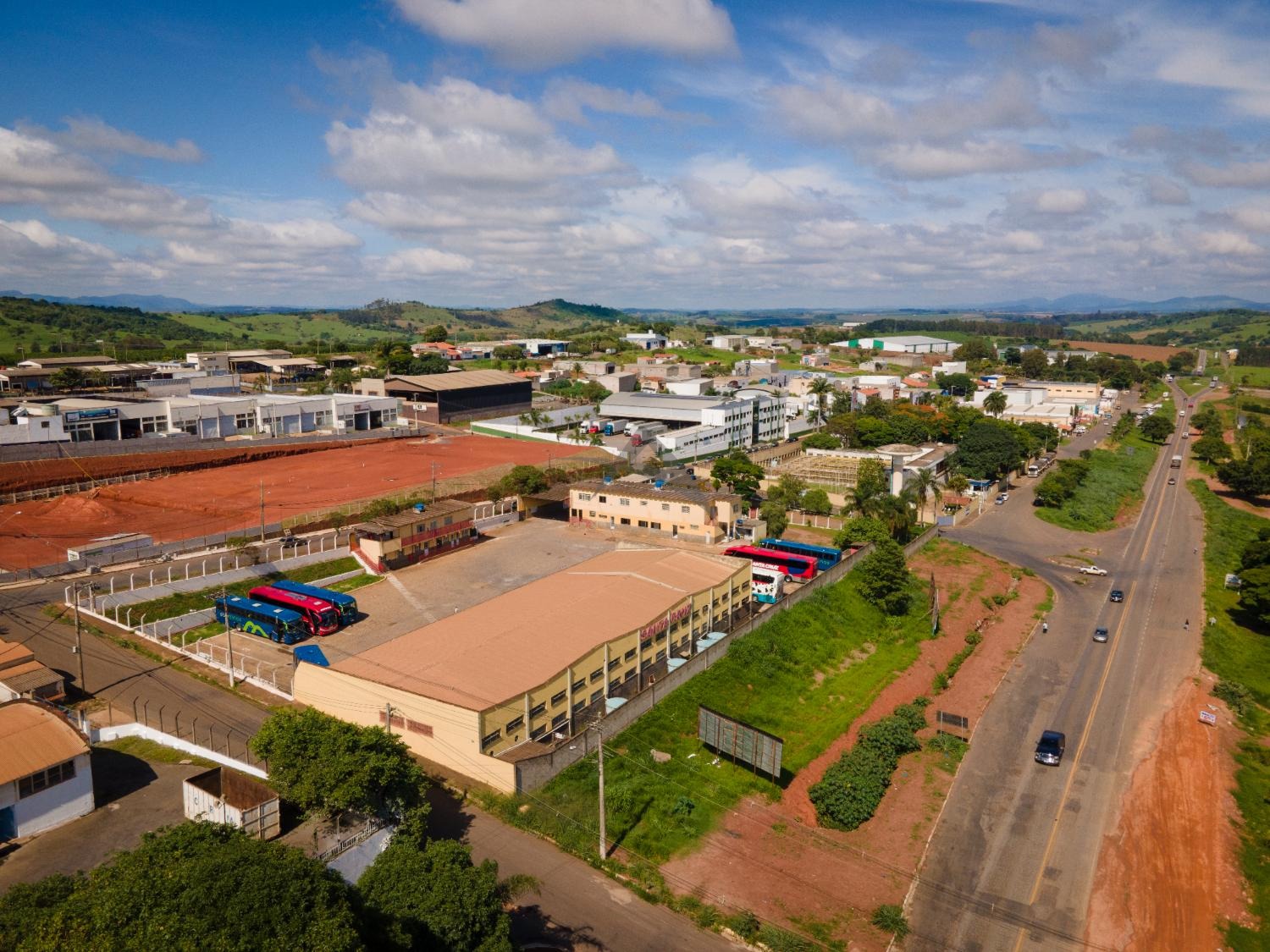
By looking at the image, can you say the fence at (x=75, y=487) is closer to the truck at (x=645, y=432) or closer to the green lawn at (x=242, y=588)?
the green lawn at (x=242, y=588)

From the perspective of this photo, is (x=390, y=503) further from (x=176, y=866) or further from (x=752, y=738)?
(x=176, y=866)

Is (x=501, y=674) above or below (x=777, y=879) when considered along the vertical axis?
above

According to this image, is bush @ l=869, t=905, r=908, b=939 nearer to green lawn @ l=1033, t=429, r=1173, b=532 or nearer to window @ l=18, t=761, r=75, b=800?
window @ l=18, t=761, r=75, b=800

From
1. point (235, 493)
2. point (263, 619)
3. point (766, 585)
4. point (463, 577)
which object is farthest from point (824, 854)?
point (235, 493)

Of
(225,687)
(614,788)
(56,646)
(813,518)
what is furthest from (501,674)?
(813,518)

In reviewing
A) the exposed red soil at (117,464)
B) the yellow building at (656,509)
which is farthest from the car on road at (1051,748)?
the exposed red soil at (117,464)

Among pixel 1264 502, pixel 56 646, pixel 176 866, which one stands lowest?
pixel 1264 502

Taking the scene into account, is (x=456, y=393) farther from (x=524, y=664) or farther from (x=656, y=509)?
(x=524, y=664)

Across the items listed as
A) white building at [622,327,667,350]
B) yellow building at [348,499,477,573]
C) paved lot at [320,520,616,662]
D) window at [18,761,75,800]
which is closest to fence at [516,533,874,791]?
paved lot at [320,520,616,662]
